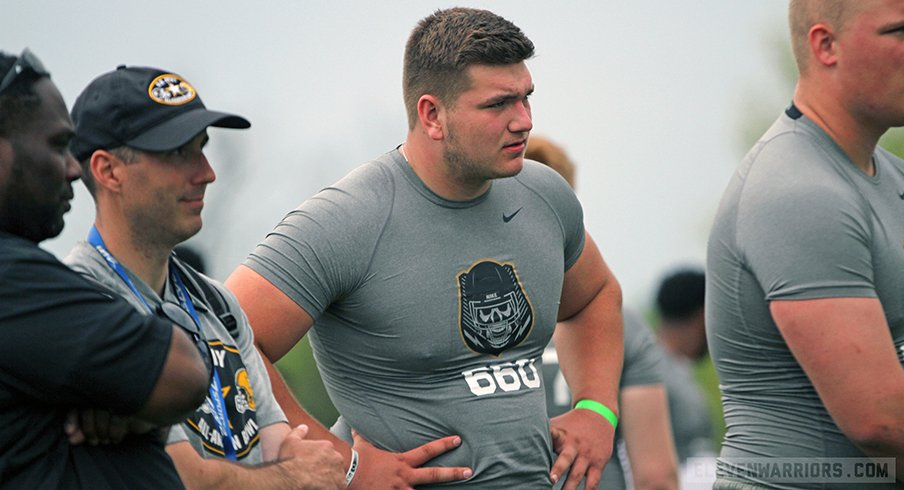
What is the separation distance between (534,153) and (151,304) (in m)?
2.60

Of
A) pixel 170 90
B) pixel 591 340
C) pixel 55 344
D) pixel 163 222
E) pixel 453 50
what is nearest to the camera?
pixel 55 344

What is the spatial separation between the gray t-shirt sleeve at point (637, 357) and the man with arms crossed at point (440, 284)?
47.0 inches

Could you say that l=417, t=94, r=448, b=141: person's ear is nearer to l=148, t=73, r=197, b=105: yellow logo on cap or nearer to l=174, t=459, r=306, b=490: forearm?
l=148, t=73, r=197, b=105: yellow logo on cap

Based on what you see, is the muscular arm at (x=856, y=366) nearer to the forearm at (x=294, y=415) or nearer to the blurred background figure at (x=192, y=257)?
the forearm at (x=294, y=415)

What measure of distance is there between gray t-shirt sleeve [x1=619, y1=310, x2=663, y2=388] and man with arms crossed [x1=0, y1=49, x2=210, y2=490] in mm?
2986

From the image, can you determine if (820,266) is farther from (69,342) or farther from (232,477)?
(69,342)

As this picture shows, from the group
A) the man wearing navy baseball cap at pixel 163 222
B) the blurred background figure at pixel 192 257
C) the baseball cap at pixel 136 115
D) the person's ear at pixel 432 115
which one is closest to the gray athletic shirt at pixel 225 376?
the man wearing navy baseball cap at pixel 163 222

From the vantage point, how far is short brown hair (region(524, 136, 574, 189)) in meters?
5.14

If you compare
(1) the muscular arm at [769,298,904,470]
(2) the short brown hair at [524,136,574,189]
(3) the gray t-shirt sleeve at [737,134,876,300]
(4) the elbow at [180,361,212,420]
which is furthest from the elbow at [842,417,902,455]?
(2) the short brown hair at [524,136,574,189]

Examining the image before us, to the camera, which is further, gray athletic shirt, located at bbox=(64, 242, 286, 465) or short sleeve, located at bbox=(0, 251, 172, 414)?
gray athletic shirt, located at bbox=(64, 242, 286, 465)

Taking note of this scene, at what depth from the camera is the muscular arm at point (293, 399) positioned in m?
3.52

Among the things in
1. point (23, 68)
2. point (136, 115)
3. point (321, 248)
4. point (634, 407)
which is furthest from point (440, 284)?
point (634, 407)

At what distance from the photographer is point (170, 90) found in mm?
3018

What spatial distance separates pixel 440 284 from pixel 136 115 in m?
1.13
